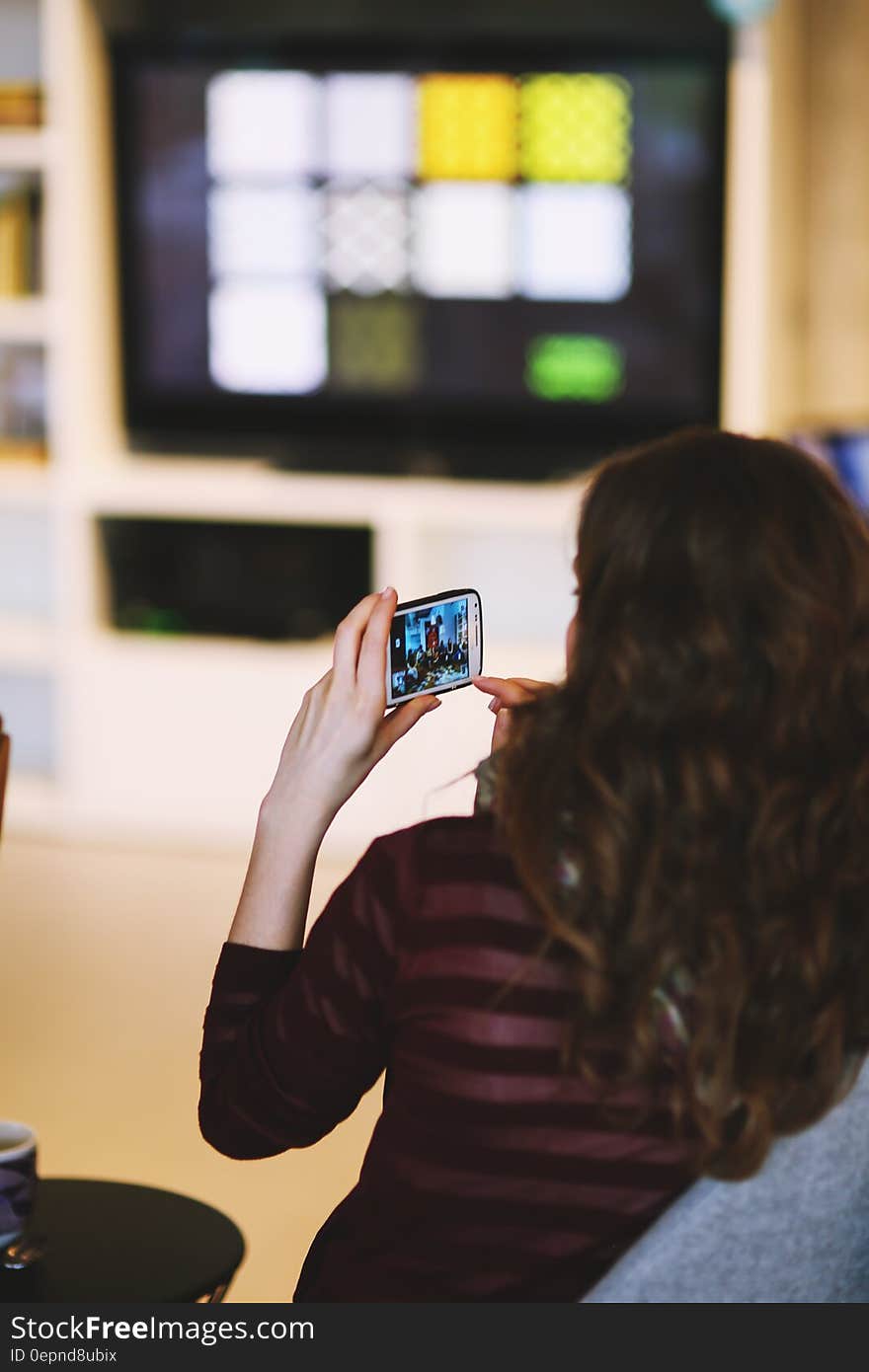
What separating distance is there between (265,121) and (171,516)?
0.91 m

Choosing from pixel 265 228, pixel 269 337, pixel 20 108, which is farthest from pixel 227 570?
pixel 20 108

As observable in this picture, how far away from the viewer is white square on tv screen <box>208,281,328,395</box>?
4.25 metres

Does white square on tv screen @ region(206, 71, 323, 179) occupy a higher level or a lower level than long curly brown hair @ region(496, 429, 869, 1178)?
higher

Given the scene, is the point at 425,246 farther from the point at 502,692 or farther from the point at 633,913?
the point at 633,913

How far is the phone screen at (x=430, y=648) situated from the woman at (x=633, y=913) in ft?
0.57

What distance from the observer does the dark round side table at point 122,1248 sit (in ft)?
4.05

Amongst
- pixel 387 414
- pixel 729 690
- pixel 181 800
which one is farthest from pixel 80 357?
pixel 729 690

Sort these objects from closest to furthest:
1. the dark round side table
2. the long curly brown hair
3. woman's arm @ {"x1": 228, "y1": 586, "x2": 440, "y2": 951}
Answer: the long curly brown hair → woman's arm @ {"x1": 228, "y1": 586, "x2": 440, "y2": 951} → the dark round side table

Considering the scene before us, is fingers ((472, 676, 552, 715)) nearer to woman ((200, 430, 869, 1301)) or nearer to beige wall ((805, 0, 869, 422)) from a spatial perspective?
woman ((200, 430, 869, 1301))

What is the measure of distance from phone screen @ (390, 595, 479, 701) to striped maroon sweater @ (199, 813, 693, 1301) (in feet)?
0.64

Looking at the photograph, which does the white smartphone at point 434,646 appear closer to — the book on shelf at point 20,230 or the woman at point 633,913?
the woman at point 633,913

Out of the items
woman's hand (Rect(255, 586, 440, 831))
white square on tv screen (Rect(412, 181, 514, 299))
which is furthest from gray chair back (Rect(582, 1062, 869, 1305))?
white square on tv screen (Rect(412, 181, 514, 299))

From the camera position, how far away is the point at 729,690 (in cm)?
92

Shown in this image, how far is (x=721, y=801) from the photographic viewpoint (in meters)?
0.93
